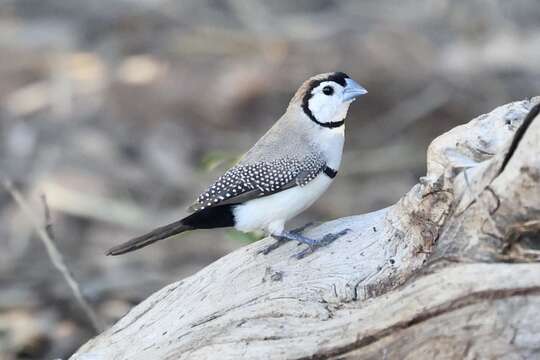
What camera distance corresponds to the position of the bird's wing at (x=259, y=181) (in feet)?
16.0

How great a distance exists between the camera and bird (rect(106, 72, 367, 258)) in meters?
4.88

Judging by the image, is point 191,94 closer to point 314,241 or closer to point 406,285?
point 314,241

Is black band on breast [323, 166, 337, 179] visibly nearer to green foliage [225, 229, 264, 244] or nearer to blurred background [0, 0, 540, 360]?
green foliage [225, 229, 264, 244]

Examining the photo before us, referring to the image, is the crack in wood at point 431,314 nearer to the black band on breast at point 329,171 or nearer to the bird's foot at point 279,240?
the bird's foot at point 279,240

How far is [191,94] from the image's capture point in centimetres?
1036

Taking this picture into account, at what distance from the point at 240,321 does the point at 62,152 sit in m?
5.91

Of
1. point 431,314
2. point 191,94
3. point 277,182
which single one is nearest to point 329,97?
point 277,182

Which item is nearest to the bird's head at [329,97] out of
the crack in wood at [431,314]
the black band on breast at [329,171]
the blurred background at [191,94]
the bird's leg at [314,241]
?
the black band on breast at [329,171]

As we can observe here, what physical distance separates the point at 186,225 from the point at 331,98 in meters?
0.90

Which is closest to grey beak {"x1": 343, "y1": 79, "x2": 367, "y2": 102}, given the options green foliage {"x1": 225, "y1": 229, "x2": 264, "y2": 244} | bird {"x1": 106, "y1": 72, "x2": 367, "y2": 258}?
bird {"x1": 106, "y1": 72, "x2": 367, "y2": 258}

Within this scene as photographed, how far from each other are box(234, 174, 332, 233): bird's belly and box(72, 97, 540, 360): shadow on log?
11 cm

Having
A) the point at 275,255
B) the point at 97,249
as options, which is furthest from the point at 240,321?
the point at 97,249

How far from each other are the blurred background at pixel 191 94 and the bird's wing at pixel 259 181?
10.5 feet

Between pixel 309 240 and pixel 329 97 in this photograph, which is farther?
pixel 329 97
